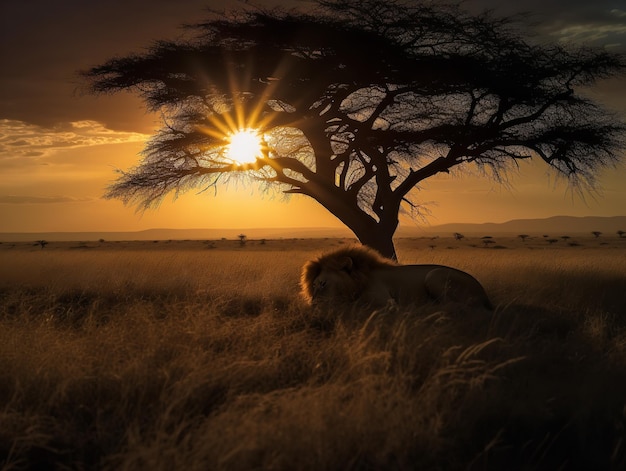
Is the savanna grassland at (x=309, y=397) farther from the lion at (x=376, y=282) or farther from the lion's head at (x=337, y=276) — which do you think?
the lion at (x=376, y=282)

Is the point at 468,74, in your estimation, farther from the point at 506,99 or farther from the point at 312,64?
the point at 312,64

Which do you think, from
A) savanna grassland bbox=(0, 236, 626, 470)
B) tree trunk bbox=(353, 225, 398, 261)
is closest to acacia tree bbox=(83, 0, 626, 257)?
tree trunk bbox=(353, 225, 398, 261)

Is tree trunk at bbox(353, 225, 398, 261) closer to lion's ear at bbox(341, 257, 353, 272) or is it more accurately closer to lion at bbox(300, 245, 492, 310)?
lion at bbox(300, 245, 492, 310)

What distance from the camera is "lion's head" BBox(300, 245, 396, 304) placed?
8.89 metres

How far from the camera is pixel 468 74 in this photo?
15562 millimetres

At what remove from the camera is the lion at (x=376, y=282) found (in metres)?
8.94

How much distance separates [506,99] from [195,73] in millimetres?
7856

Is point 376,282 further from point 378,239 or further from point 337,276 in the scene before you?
point 378,239

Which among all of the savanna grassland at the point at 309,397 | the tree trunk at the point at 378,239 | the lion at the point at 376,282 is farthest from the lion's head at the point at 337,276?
the tree trunk at the point at 378,239

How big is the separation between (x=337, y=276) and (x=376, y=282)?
705mm

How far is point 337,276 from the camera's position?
8977mm

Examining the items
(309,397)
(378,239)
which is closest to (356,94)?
(378,239)

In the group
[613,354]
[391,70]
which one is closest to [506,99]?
[391,70]

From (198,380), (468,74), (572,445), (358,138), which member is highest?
(468,74)
